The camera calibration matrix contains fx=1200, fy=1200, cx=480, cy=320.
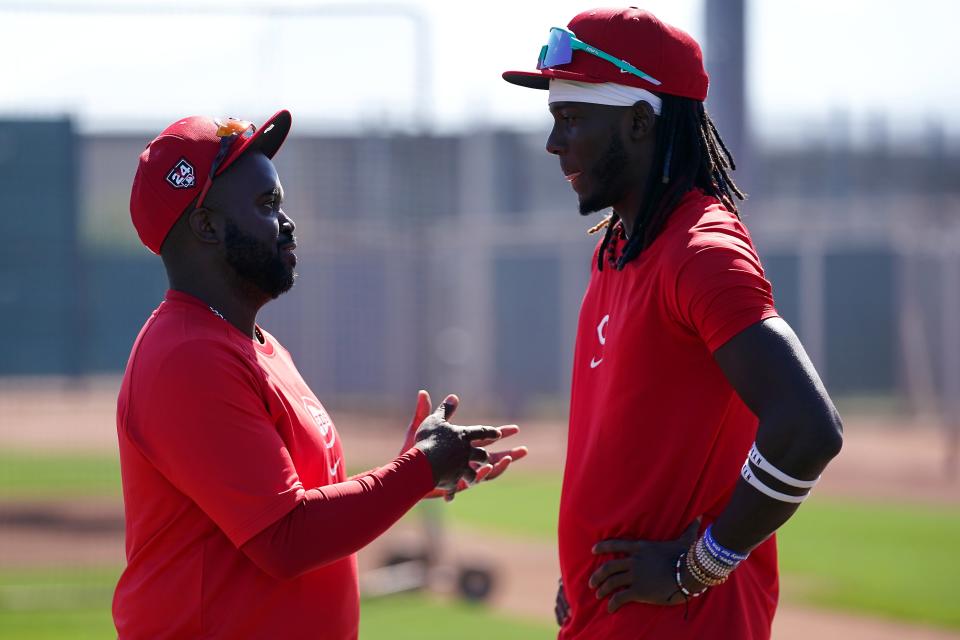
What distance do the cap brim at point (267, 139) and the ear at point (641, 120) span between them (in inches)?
34.0

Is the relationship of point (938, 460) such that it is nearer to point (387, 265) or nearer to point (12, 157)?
point (387, 265)

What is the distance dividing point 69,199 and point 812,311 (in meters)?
17.0

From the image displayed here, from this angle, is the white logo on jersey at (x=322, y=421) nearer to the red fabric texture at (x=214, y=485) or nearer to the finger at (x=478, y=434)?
the red fabric texture at (x=214, y=485)

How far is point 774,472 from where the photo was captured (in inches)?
96.1

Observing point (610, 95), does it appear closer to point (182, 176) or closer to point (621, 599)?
point (182, 176)

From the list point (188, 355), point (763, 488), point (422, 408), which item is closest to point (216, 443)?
point (188, 355)

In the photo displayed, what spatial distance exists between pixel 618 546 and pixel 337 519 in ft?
2.07

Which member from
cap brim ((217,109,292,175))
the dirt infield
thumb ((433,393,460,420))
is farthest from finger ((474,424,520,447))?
the dirt infield

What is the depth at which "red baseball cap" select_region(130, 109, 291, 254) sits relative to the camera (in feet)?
9.43

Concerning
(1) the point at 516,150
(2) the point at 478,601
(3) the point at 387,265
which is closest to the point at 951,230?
(1) the point at 516,150

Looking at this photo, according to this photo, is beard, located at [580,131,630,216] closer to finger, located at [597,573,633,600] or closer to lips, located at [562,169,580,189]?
lips, located at [562,169,580,189]

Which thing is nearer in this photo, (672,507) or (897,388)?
(672,507)

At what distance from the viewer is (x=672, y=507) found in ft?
8.79

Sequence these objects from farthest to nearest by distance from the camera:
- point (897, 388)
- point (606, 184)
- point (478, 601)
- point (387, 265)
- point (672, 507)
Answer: point (897, 388) → point (387, 265) → point (478, 601) → point (606, 184) → point (672, 507)
